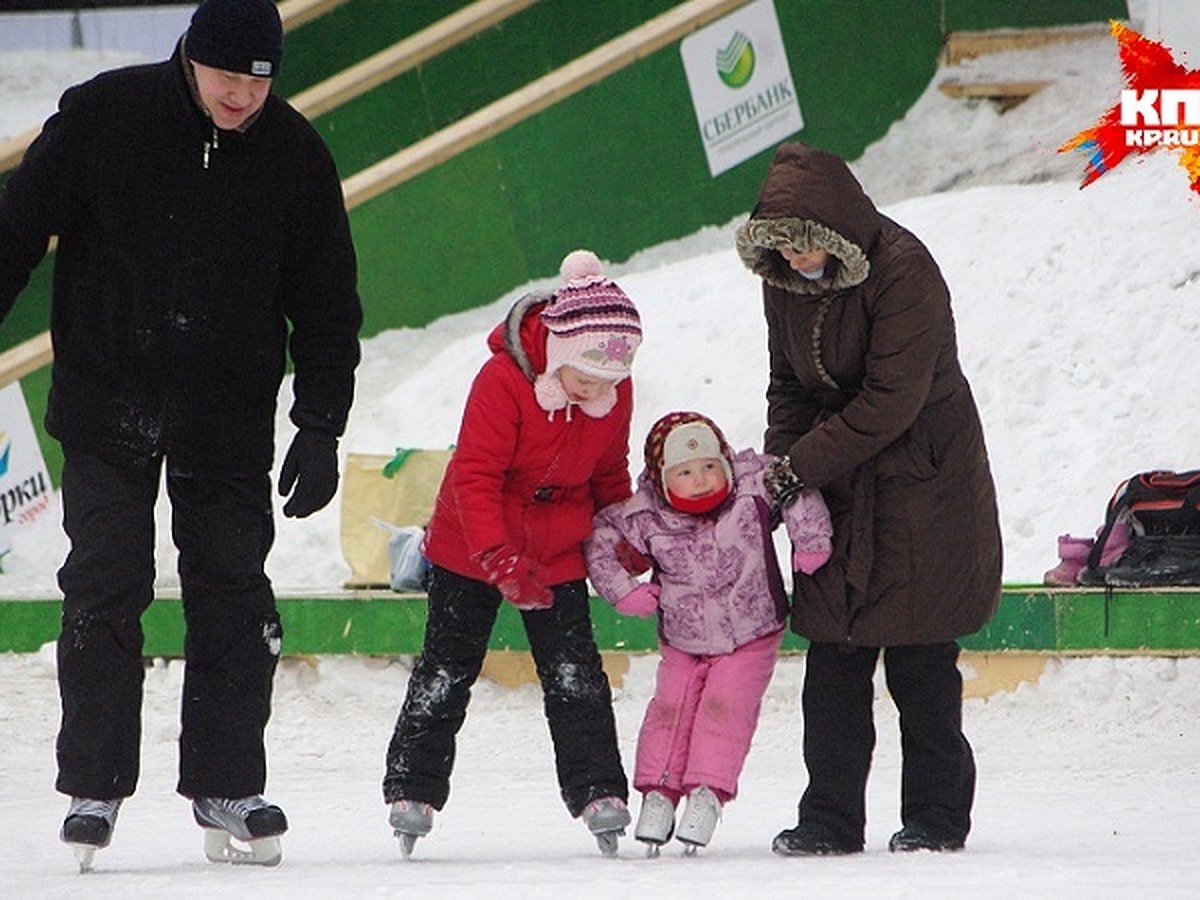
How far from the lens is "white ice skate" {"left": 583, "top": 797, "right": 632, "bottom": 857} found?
4.48 meters

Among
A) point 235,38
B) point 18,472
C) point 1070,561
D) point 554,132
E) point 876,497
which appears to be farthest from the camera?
point 554,132

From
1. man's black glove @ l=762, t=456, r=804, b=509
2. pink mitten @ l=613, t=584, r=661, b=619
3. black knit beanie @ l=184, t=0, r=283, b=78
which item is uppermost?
black knit beanie @ l=184, t=0, r=283, b=78

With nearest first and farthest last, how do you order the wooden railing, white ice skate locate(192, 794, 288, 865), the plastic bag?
white ice skate locate(192, 794, 288, 865), the plastic bag, the wooden railing

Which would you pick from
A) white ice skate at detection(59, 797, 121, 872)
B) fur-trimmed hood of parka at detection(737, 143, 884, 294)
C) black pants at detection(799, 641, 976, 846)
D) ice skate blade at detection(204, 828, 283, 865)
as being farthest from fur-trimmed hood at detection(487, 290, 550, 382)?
white ice skate at detection(59, 797, 121, 872)

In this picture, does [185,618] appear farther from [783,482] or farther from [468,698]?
[783,482]

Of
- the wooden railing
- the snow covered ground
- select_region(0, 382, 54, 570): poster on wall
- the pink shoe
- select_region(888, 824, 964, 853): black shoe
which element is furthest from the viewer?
the wooden railing

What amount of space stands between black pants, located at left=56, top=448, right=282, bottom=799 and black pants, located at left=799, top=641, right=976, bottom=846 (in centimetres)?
109

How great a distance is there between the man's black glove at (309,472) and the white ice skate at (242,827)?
1.87 ft

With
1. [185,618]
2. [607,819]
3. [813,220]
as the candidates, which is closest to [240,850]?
[185,618]

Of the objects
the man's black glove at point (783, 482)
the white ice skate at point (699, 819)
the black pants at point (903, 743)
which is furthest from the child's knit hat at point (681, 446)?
the white ice skate at point (699, 819)

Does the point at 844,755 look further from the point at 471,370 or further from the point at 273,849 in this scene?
the point at 471,370

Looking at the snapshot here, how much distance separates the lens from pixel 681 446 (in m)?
4.58

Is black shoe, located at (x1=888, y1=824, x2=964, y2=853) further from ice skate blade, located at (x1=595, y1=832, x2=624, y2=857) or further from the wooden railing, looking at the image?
the wooden railing

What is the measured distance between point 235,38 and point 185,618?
3.68 ft
